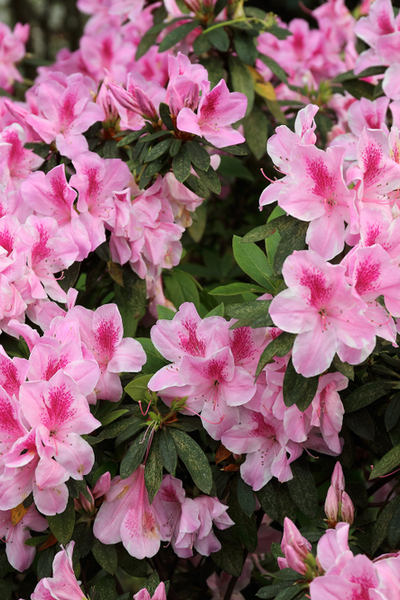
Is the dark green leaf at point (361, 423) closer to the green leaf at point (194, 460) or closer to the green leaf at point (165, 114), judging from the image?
the green leaf at point (194, 460)

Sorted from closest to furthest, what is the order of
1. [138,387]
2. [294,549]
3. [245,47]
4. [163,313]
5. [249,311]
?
1. [294,549]
2. [249,311]
3. [138,387]
4. [163,313]
5. [245,47]

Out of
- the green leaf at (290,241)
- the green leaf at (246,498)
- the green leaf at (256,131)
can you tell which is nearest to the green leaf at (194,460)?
the green leaf at (246,498)

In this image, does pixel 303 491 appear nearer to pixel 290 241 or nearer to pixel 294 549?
pixel 294 549

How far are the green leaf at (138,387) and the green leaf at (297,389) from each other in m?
0.28

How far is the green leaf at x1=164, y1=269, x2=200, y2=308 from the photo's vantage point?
1.54 meters

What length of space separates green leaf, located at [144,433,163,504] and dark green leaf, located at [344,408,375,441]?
0.35 metres

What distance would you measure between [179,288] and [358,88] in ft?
2.51

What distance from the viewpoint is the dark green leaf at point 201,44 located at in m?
1.62

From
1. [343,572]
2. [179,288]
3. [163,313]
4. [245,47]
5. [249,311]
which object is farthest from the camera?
[245,47]

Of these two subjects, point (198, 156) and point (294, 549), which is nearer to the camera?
point (294, 549)

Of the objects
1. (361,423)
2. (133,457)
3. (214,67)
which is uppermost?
(214,67)

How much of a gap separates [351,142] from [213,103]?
1.37 feet

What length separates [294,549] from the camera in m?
0.89

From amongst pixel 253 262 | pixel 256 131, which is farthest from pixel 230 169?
pixel 253 262
